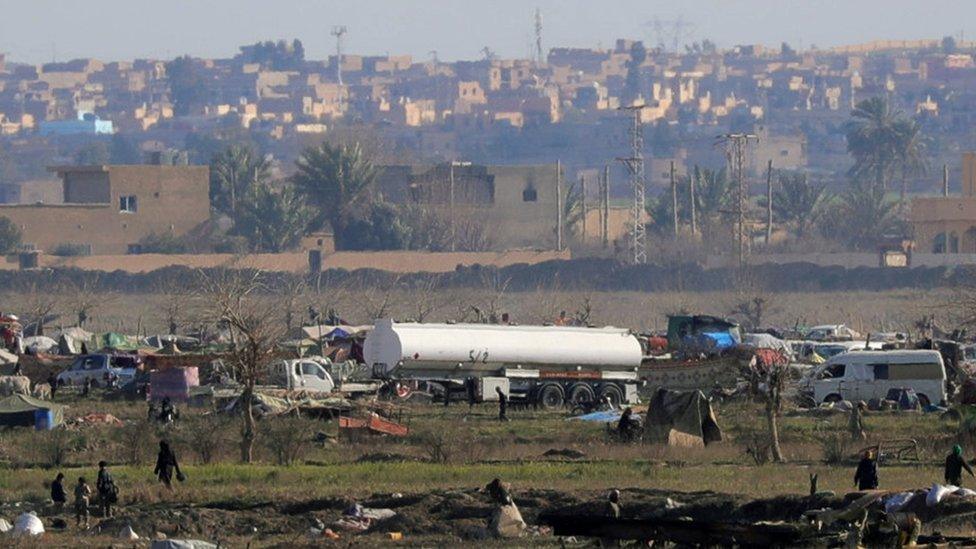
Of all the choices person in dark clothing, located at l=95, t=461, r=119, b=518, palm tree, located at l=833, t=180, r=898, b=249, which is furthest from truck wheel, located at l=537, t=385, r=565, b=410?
palm tree, located at l=833, t=180, r=898, b=249

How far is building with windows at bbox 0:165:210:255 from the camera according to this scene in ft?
309

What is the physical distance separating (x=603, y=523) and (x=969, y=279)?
193 feet

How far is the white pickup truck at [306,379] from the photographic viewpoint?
43.3 m

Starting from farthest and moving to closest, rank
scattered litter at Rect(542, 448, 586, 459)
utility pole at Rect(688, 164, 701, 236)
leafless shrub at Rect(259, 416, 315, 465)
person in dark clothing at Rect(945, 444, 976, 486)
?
utility pole at Rect(688, 164, 701, 236)
scattered litter at Rect(542, 448, 586, 459)
leafless shrub at Rect(259, 416, 315, 465)
person in dark clothing at Rect(945, 444, 976, 486)

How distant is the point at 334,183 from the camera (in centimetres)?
10188

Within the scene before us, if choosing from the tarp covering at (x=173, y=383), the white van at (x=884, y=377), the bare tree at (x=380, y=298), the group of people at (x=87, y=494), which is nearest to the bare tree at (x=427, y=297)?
Result: the bare tree at (x=380, y=298)

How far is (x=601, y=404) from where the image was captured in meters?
43.3

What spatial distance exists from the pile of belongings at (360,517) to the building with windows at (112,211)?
67.2 m

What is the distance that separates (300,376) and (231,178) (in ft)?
219

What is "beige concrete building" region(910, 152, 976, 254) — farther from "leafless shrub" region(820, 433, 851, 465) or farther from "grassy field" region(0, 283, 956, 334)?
"leafless shrub" region(820, 433, 851, 465)

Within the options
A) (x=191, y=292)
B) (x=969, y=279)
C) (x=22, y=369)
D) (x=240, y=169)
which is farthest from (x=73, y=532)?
(x=240, y=169)

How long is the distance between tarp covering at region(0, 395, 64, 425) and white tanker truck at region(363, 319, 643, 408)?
312 inches

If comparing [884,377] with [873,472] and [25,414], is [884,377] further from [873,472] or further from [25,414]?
[873,472]

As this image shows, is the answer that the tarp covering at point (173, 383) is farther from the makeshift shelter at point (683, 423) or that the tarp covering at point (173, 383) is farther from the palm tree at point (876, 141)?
the palm tree at point (876, 141)
